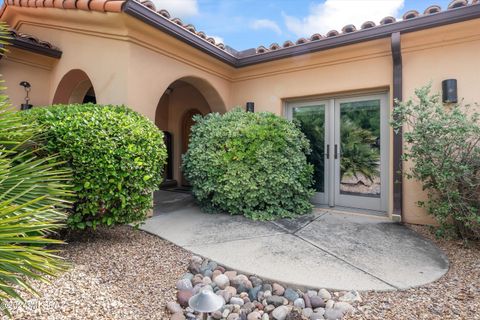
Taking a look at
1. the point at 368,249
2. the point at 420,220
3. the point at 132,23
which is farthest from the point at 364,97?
the point at 132,23

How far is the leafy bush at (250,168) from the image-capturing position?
212 inches

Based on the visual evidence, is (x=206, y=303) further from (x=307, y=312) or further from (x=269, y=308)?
(x=307, y=312)

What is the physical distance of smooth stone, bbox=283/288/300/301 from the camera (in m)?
2.83

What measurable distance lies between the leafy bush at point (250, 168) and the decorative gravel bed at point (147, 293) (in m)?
1.92

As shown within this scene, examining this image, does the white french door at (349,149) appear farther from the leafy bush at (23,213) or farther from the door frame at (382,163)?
the leafy bush at (23,213)

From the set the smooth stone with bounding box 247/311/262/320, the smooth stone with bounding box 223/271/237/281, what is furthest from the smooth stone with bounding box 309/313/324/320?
the smooth stone with bounding box 223/271/237/281

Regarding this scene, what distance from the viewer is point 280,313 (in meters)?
2.61

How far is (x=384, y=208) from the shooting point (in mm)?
5816

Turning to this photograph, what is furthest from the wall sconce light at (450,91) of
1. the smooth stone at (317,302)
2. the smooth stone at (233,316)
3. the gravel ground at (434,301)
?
the smooth stone at (233,316)

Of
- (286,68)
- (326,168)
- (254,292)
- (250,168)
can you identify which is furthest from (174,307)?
(286,68)

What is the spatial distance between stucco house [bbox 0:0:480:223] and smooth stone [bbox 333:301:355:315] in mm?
3371

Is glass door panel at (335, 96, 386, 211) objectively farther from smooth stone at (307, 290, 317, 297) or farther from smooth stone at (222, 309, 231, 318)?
smooth stone at (222, 309, 231, 318)

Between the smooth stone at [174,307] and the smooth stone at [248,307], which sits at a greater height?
the smooth stone at [174,307]

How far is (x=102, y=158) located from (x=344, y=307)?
3.24m
